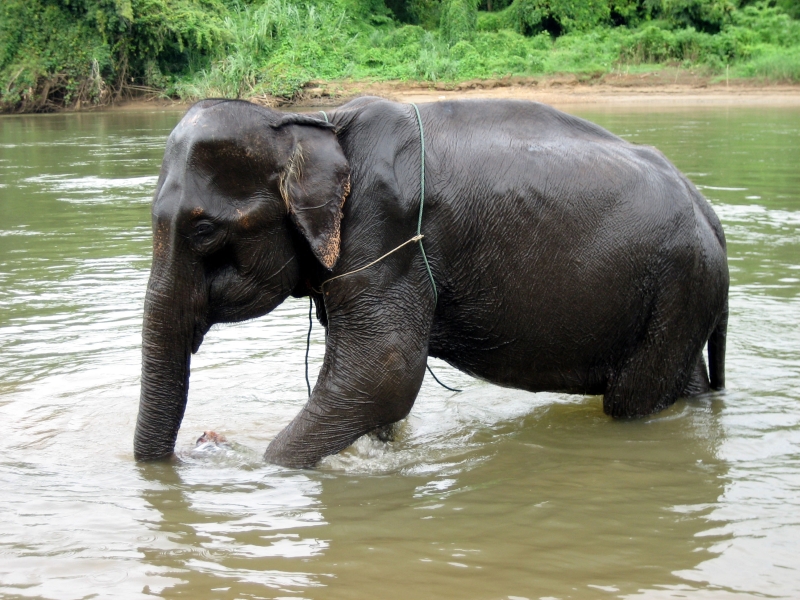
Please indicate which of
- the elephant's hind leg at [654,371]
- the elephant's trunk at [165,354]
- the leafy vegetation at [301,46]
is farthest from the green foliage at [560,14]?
the elephant's trunk at [165,354]

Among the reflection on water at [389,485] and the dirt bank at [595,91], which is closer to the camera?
the reflection on water at [389,485]

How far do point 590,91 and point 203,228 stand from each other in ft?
85.6

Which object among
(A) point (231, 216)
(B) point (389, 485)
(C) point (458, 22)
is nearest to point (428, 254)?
(A) point (231, 216)

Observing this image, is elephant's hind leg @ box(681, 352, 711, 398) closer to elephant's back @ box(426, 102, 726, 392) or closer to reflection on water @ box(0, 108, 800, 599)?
reflection on water @ box(0, 108, 800, 599)

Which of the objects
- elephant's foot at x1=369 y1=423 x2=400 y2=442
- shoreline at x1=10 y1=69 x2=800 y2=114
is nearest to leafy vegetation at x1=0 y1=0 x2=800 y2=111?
shoreline at x1=10 y1=69 x2=800 y2=114

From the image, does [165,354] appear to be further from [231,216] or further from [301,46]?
[301,46]

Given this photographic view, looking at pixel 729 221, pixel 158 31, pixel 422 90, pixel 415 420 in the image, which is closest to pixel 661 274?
pixel 415 420

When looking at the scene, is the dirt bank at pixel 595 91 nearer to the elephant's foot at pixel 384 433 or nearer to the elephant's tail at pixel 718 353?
the elephant's tail at pixel 718 353

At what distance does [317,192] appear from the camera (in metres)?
3.77

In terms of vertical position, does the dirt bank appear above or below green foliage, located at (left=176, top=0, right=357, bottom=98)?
below

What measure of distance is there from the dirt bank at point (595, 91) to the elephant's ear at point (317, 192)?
22.3 meters

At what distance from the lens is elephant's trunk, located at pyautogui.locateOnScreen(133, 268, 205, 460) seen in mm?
3818

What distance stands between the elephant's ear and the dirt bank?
22.3 metres

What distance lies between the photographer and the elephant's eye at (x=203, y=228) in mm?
3746
